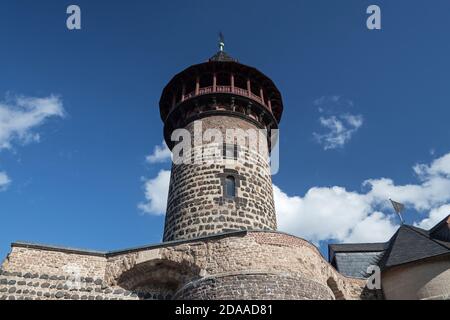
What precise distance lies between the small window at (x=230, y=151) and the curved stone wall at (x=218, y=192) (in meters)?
0.12

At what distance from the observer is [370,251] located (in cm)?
1833

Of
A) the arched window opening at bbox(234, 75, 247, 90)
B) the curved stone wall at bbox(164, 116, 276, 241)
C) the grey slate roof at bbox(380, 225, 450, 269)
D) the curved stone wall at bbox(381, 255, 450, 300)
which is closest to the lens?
the curved stone wall at bbox(381, 255, 450, 300)

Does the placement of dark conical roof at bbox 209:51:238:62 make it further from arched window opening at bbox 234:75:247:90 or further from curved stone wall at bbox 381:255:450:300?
curved stone wall at bbox 381:255:450:300

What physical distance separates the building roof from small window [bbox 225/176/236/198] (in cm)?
558

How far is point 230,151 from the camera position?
49.2ft

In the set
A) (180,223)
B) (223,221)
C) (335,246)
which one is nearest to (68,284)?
(180,223)

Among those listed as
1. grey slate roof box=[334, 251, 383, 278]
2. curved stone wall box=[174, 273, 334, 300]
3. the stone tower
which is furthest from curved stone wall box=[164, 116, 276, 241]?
grey slate roof box=[334, 251, 383, 278]

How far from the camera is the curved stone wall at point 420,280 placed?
12.9m

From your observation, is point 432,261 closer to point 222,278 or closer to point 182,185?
point 222,278

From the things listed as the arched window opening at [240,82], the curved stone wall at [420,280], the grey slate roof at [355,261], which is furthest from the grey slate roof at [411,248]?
the arched window opening at [240,82]

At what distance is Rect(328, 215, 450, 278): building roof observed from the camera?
1391 centimetres

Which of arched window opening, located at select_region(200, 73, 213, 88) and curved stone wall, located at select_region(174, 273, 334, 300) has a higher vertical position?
arched window opening, located at select_region(200, 73, 213, 88)

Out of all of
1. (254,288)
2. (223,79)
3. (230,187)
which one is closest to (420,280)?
(254,288)
